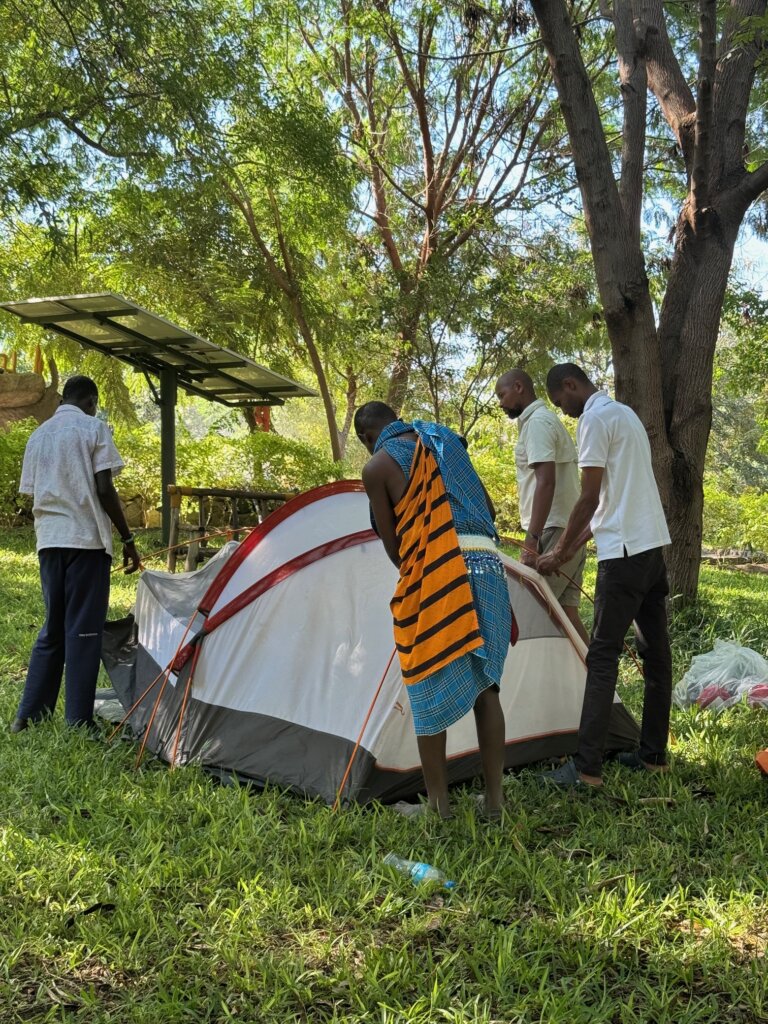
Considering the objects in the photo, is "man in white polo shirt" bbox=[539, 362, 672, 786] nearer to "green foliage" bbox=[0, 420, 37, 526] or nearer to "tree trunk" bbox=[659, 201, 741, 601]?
"tree trunk" bbox=[659, 201, 741, 601]

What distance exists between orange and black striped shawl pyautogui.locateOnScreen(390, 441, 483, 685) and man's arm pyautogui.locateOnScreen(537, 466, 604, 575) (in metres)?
0.77

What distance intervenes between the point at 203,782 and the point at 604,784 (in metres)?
1.69

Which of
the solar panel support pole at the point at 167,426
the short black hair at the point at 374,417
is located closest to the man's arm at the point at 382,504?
the short black hair at the point at 374,417

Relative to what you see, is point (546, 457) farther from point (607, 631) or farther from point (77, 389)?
point (77, 389)

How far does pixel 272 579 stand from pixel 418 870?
1.56 metres

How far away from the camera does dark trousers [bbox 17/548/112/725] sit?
4.49 metres

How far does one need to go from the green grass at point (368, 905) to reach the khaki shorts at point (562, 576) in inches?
41.0

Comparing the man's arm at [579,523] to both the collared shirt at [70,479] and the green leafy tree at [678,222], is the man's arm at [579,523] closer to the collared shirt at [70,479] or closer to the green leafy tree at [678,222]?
the collared shirt at [70,479]

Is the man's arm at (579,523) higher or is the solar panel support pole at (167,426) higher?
the solar panel support pole at (167,426)

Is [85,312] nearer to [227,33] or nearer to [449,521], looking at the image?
[227,33]

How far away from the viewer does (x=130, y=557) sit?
4945 millimetres

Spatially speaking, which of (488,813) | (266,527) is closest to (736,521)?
(266,527)

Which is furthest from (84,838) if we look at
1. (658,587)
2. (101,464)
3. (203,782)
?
(658,587)

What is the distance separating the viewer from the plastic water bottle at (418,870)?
295 centimetres
